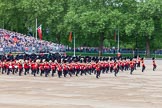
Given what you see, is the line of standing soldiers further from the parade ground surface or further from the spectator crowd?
the spectator crowd

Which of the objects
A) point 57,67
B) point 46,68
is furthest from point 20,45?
point 57,67

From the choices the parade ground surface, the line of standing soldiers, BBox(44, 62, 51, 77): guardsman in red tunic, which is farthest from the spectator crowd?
the parade ground surface

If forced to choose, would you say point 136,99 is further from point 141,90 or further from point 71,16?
point 71,16

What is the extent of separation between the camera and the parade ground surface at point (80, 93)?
24.2 meters

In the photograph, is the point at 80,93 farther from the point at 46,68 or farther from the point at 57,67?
the point at 46,68

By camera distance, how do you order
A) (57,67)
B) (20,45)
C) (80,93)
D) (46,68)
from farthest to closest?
(20,45), (46,68), (57,67), (80,93)

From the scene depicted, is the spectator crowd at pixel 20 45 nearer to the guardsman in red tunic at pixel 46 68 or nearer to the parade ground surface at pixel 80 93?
the guardsman in red tunic at pixel 46 68

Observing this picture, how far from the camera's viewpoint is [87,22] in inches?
3209

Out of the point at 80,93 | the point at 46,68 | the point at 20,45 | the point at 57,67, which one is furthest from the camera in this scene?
the point at 20,45

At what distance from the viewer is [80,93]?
2886 cm

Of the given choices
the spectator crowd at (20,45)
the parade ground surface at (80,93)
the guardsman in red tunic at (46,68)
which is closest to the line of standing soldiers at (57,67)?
the guardsman in red tunic at (46,68)

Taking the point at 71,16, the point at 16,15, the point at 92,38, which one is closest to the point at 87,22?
the point at 71,16

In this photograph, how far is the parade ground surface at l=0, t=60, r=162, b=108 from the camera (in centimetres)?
2416

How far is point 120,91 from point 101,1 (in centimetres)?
5482
